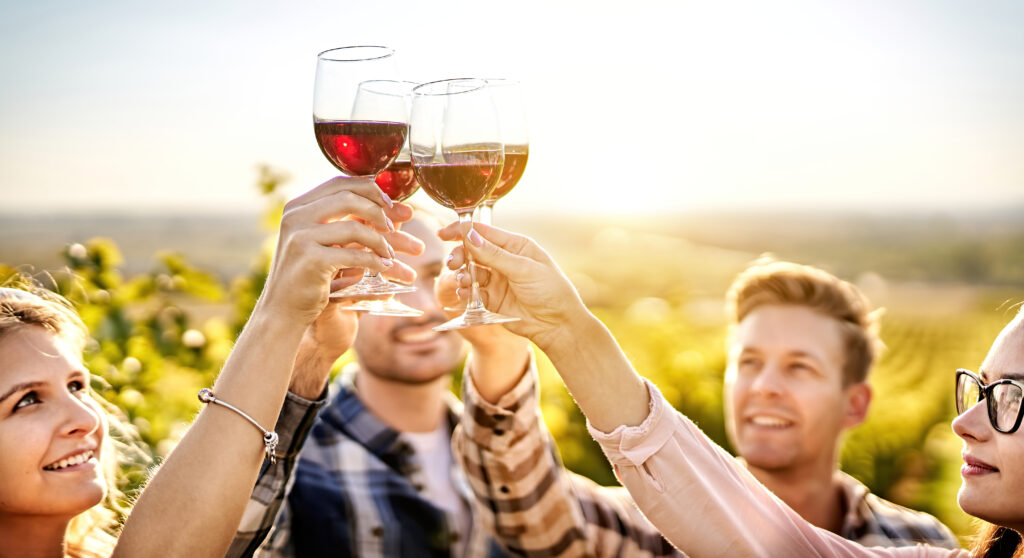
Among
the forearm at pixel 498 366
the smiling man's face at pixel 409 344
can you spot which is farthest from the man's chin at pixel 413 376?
the forearm at pixel 498 366

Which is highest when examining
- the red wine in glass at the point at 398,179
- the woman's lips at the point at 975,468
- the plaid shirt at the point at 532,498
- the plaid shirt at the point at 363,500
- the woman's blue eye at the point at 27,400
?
the red wine in glass at the point at 398,179

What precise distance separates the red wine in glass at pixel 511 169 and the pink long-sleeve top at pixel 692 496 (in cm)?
61

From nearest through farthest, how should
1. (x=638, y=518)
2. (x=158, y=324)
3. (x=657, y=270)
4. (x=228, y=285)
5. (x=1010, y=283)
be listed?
(x=638, y=518) < (x=158, y=324) < (x=228, y=285) < (x=657, y=270) < (x=1010, y=283)

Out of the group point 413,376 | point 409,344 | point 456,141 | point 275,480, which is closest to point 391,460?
point 413,376

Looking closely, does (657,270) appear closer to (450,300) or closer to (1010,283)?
(450,300)

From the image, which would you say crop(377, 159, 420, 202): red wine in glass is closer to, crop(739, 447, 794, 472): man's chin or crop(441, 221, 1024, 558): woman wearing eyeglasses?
crop(441, 221, 1024, 558): woman wearing eyeglasses

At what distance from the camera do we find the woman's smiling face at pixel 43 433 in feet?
6.41

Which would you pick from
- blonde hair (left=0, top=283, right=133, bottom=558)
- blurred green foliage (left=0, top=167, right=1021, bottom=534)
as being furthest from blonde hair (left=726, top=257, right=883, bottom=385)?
blonde hair (left=0, top=283, right=133, bottom=558)

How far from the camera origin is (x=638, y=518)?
3158 millimetres

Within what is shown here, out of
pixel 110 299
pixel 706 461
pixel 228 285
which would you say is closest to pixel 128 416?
pixel 110 299

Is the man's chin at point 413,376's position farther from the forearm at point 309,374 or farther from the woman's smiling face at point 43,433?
the woman's smiling face at point 43,433

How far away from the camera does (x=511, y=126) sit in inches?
77.0

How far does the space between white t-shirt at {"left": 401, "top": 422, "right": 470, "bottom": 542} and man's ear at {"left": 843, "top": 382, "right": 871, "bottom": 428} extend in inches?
64.2

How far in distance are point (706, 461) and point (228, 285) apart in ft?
9.33
